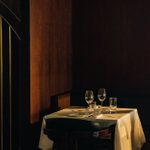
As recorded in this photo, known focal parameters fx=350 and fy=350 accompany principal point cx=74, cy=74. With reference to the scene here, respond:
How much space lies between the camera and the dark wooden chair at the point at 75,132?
3254mm

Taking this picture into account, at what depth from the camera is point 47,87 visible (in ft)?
16.2

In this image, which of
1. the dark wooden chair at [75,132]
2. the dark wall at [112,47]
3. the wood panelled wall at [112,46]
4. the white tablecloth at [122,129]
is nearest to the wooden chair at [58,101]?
the dark wall at [112,47]

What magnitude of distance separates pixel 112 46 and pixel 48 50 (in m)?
1.14

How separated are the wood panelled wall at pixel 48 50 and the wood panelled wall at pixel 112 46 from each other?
7.5 inches

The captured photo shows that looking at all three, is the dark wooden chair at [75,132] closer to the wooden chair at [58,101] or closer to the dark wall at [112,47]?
the wooden chair at [58,101]

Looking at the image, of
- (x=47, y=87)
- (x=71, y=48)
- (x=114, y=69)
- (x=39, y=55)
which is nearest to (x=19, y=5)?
(x=39, y=55)

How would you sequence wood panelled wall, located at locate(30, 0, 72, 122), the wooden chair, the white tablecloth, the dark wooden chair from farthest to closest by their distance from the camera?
the wooden chair, wood panelled wall, located at locate(30, 0, 72, 122), the white tablecloth, the dark wooden chair

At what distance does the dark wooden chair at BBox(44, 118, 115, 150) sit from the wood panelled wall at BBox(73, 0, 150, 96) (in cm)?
190

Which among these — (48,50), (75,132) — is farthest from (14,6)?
(75,132)

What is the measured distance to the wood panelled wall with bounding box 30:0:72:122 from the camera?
4.53m

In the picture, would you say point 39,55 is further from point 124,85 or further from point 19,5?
point 124,85

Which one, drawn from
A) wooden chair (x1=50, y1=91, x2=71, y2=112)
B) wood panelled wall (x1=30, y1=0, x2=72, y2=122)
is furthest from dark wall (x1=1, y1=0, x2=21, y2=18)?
wooden chair (x1=50, y1=91, x2=71, y2=112)

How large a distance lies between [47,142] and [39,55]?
4.35ft

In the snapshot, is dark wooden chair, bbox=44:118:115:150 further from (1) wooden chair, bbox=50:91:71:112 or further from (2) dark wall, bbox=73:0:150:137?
(2) dark wall, bbox=73:0:150:137
